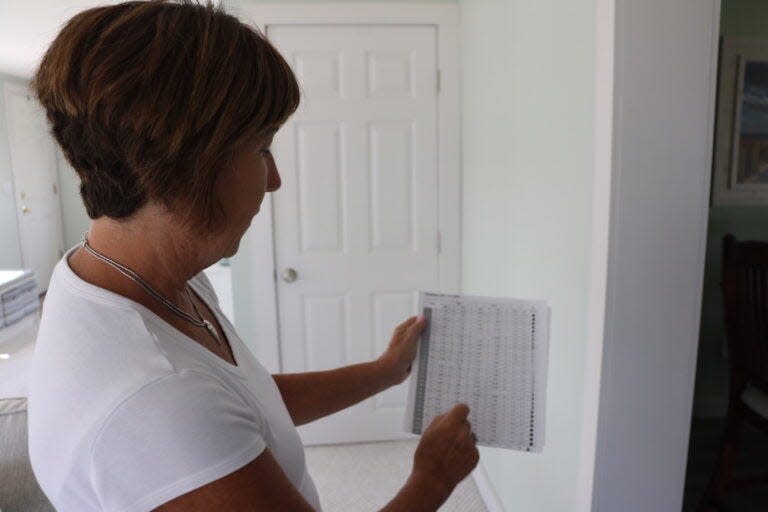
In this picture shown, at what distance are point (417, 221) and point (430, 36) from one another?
2.73 feet

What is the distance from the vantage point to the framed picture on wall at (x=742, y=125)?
98.9 inches

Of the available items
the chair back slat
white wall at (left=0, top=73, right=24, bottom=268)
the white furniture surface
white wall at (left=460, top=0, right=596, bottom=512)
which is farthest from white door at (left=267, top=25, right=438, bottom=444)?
white wall at (left=0, top=73, right=24, bottom=268)

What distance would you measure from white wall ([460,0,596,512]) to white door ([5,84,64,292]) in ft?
15.2

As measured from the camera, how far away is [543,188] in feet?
5.10

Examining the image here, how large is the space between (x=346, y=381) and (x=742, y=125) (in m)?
2.40

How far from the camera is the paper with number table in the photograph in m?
0.96

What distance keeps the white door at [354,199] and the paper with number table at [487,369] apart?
163cm

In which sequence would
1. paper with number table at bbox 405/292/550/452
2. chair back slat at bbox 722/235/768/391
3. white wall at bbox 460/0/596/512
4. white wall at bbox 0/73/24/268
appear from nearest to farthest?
1. paper with number table at bbox 405/292/550/452
2. white wall at bbox 460/0/596/512
3. chair back slat at bbox 722/235/768/391
4. white wall at bbox 0/73/24/268

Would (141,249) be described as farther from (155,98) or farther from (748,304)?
(748,304)

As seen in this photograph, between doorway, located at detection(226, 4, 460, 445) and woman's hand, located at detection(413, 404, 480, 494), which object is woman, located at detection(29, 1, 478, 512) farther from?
doorway, located at detection(226, 4, 460, 445)

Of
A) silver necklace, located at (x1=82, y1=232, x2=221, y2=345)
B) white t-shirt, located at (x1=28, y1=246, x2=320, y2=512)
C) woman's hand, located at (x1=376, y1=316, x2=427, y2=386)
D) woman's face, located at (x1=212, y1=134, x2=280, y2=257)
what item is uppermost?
woman's face, located at (x1=212, y1=134, x2=280, y2=257)

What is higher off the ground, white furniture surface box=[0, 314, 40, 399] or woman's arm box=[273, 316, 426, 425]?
woman's arm box=[273, 316, 426, 425]

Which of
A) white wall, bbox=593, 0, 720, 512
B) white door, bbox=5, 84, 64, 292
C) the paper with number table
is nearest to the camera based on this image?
the paper with number table

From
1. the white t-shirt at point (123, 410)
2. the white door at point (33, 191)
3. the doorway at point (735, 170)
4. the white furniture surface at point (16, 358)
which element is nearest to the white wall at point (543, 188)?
the white t-shirt at point (123, 410)
